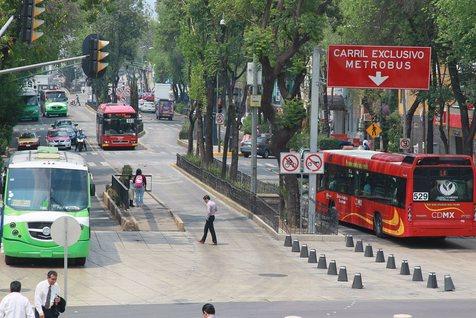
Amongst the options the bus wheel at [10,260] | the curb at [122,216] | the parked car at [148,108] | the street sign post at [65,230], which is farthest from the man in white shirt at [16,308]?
the parked car at [148,108]

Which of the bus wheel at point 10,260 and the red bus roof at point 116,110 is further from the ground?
the red bus roof at point 116,110

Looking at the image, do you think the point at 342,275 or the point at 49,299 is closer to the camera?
the point at 49,299

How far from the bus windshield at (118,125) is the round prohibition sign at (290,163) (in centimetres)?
4799

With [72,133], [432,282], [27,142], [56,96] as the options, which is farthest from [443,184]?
[56,96]

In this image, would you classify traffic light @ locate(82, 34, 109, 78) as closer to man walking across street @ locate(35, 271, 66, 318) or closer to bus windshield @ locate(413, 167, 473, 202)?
man walking across street @ locate(35, 271, 66, 318)

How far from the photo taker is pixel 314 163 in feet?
131

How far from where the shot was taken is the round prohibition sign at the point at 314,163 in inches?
1575

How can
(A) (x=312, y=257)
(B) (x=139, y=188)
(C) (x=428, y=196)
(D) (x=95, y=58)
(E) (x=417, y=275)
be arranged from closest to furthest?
(D) (x=95, y=58)
(E) (x=417, y=275)
(A) (x=312, y=257)
(C) (x=428, y=196)
(B) (x=139, y=188)

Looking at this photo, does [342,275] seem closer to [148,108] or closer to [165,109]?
[165,109]

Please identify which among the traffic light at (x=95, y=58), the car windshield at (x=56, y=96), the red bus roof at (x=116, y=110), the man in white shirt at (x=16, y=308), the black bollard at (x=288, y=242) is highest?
the traffic light at (x=95, y=58)

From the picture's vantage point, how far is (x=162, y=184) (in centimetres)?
6500

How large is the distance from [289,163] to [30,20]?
14907 mm

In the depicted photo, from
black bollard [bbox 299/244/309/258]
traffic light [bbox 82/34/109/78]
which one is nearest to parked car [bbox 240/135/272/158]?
black bollard [bbox 299/244/309/258]

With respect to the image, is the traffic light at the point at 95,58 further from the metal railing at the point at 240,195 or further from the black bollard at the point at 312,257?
the metal railing at the point at 240,195
